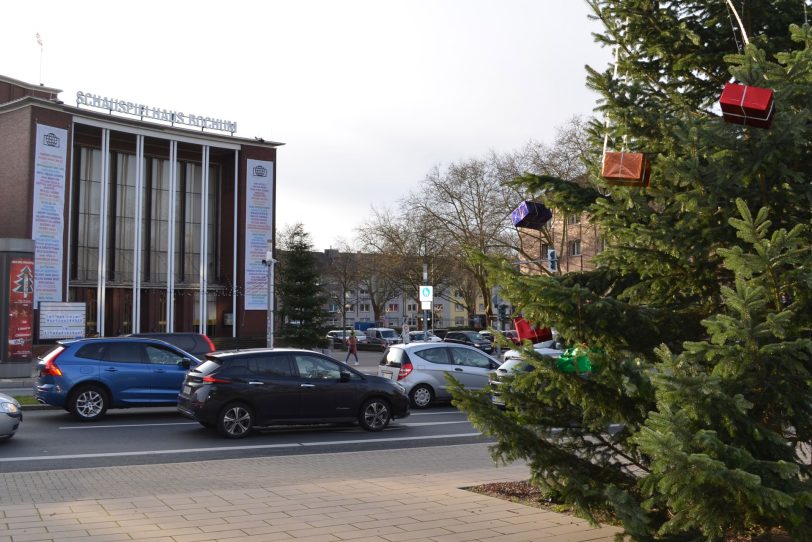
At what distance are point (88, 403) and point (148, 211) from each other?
37.2 m

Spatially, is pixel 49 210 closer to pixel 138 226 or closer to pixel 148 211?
pixel 138 226

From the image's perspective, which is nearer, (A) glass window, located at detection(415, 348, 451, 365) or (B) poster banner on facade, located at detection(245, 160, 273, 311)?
(A) glass window, located at detection(415, 348, 451, 365)

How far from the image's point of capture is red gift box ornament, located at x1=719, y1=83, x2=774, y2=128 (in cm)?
→ 510

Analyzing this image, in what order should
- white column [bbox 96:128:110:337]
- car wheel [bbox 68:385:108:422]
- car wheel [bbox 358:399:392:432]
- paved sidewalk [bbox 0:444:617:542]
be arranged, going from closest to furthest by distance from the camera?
paved sidewalk [bbox 0:444:617:542] → car wheel [bbox 358:399:392:432] → car wheel [bbox 68:385:108:422] → white column [bbox 96:128:110:337]

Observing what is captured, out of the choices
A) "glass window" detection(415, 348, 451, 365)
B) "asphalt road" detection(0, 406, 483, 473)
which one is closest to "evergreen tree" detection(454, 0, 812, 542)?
"asphalt road" detection(0, 406, 483, 473)

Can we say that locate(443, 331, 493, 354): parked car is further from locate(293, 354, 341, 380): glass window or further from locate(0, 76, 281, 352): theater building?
locate(293, 354, 341, 380): glass window

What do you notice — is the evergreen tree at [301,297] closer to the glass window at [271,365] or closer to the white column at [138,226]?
the white column at [138,226]

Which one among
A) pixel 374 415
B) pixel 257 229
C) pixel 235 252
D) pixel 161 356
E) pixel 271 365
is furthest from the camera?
pixel 257 229

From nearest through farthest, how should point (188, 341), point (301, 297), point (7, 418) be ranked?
point (7, 418)
point (188, 341)
point (301, 297)

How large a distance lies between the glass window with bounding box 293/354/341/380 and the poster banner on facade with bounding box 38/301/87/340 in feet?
55.4

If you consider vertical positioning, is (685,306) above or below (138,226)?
below

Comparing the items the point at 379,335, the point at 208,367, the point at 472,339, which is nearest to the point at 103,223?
the point at 472,339

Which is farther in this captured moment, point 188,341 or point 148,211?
point 148,211

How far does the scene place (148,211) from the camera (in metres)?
51.1
